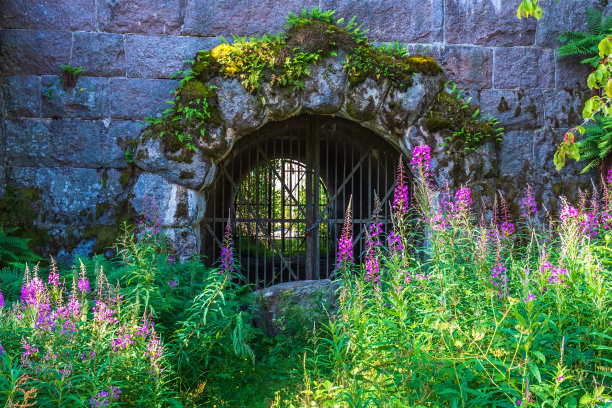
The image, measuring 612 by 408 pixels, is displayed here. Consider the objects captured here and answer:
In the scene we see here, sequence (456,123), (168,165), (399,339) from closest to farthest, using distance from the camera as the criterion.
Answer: (399,339) → (168,165) → (456,123)

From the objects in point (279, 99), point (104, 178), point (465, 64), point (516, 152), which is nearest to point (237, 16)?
point (279, 99)

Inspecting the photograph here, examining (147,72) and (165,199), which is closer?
(165,199)

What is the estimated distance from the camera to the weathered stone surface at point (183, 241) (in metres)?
5.25

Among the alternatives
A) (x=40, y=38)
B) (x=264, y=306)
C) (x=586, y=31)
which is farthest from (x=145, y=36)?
(x=586, y=31)

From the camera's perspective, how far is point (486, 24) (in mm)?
5797

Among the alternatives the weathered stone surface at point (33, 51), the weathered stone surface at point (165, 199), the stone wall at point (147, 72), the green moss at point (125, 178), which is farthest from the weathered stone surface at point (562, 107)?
the weathered stone surface at point (33, 51)

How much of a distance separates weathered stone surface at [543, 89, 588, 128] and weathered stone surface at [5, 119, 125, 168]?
4.75 metres

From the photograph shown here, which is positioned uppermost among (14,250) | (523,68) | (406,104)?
(523,68)

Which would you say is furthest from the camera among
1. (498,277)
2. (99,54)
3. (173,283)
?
(99,54)

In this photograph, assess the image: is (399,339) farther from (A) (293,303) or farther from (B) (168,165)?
(B) (168,165)

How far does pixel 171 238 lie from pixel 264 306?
46.4 inches

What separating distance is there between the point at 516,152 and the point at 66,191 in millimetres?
4895

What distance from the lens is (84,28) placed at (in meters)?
5.42

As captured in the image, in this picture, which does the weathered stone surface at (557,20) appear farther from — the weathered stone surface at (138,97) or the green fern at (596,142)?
the weathered stone surface at (138,97)
